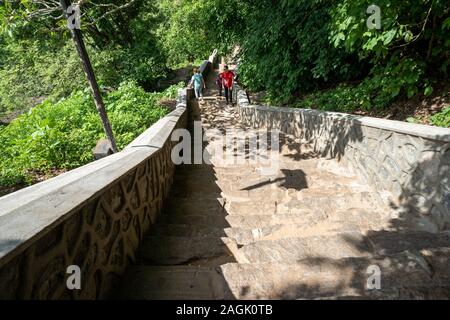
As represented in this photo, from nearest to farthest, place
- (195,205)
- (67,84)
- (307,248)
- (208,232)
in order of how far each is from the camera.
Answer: (307,248), (208,232), (195,205), (67,84)

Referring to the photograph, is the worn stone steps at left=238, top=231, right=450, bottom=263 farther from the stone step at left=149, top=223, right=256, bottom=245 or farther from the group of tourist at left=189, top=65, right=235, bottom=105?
the group of tourist at left=189, top=65, right=235, bottom=105

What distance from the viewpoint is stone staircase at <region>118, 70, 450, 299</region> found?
2.05 metres

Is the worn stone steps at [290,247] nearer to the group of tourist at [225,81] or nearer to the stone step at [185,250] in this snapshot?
the stone step at [185,250]

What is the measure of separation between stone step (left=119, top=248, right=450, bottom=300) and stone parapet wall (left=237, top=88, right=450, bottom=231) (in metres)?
1.08

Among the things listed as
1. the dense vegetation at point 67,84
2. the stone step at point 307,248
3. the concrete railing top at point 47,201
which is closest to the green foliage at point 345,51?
the stone step at point 307,248

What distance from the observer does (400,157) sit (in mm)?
3773

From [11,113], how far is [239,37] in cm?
1573

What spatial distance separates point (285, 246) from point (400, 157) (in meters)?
2.17

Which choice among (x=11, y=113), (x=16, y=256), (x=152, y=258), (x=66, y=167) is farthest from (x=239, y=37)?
(x=11, y=113)

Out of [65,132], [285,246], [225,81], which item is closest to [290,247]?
[285,246]

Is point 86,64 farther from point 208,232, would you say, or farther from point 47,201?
point 47,201

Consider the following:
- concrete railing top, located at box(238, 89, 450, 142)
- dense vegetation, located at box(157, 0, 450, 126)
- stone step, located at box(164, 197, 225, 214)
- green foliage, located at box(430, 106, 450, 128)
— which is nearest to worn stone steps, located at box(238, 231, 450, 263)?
concrete railing top, located at box(238, 89, 450, 142)

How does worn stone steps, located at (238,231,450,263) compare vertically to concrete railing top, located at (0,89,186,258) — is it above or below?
below

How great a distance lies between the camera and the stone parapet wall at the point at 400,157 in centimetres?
310
